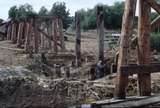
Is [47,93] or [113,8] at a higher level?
[113,8]

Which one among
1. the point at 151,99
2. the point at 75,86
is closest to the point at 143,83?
the point at 151,99

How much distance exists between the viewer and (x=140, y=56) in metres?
10.2

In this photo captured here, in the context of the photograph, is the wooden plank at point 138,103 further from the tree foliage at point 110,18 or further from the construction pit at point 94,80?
the tree foliage at point 110,18

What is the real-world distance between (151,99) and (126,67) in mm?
777

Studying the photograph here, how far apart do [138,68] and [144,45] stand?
70 centimetres

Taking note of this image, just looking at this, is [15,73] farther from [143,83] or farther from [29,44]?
[29,44]

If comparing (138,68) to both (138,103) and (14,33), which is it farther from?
(14,33)

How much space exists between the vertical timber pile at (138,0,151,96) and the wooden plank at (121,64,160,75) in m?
0.25

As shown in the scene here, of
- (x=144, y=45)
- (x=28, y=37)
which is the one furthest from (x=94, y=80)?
(x=28, y=37)

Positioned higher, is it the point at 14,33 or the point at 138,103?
the point at 14,33

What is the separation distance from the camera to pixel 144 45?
33.6 ft

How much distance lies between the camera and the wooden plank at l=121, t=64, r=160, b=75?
31.4ft

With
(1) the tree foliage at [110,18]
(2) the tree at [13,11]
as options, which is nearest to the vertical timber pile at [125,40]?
(1) the tree foliage at [110,18]

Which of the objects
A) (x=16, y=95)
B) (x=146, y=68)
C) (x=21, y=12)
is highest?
(x=21, y=12)
